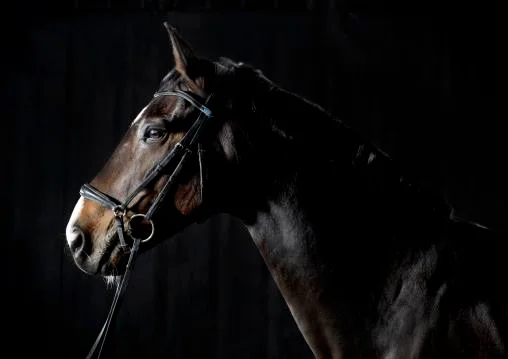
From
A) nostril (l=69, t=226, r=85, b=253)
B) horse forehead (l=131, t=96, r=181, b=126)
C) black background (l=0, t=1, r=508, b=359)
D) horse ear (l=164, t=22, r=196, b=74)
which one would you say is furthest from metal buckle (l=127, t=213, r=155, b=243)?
black background (l=0, t=1, r=508, b=359)

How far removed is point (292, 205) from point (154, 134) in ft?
1.24

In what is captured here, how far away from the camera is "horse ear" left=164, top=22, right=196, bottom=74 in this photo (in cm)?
119

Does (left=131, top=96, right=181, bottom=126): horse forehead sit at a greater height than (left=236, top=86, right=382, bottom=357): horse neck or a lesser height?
greater

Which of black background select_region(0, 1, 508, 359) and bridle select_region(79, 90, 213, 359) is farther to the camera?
black background select_region(0, 1, 508, 359)

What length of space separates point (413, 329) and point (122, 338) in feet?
8.36

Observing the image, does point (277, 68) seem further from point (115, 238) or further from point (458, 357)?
point (458, 357)

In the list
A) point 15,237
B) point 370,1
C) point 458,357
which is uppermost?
point 370,1

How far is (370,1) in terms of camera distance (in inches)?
128

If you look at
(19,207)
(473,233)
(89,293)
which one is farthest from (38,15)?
(473,233)

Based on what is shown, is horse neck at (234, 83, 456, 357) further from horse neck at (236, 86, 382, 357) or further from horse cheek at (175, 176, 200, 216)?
horse cheek at (175, 176, 200, 216)

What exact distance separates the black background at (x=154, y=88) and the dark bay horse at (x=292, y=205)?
1990 millimetres

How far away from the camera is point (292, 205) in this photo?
121cm

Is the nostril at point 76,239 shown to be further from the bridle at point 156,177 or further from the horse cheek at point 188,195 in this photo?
the horse cheek at point 188,195

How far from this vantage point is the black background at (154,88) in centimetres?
316
